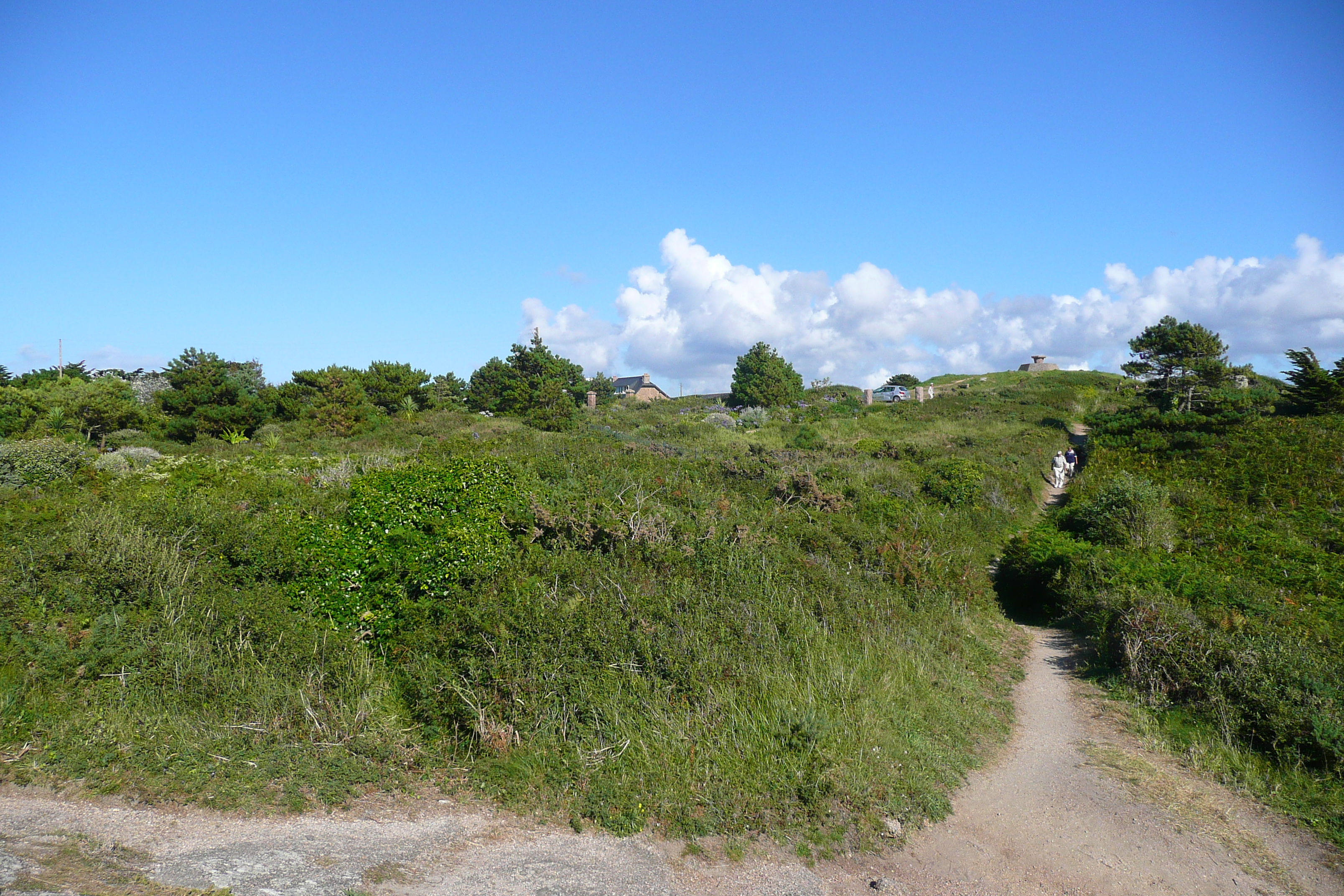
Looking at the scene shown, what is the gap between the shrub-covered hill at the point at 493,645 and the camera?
18.7 feet

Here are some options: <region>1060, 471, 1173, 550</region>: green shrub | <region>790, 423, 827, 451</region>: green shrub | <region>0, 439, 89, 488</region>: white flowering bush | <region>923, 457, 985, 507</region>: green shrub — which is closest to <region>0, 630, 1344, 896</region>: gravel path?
<region>1060, 471, 1173, 550</region>: green shrub

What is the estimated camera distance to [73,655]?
6.80m

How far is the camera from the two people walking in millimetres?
20828

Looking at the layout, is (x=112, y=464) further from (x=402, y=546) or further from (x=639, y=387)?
(x=639, y=387)

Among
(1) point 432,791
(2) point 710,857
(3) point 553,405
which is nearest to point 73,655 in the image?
(1) point 432,791

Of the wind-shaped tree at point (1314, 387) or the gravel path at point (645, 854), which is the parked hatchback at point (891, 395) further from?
the gravel path at point (645, 854)

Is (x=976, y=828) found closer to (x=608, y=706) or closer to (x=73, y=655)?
(x=608, y=706)

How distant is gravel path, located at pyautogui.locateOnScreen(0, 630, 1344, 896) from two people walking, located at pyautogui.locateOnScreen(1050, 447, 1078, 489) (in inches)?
650

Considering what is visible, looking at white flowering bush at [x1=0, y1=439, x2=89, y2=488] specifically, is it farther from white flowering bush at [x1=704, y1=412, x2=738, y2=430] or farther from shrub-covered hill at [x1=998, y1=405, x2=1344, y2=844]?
white flowering bush at [x1=704, y1=412, x2=738, y2=430]

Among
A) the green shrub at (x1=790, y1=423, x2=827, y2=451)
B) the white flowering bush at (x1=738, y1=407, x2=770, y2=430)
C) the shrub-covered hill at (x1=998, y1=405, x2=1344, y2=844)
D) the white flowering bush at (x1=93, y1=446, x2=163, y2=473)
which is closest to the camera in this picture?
the shrub-covered hill at (x1=998, y1=405, x2=1344, y2=844)

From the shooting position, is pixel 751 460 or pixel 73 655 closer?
pixel 73 655

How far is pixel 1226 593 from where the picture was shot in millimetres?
9172

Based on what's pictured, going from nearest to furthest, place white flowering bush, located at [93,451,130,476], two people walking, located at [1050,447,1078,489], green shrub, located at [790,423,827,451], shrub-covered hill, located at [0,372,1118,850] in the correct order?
1. shrub-covered hill, located at [0,372,1118,850]
2. white flowering bush, located at [93,451,130,476]
3. two people walking, located at [1050,447,1078,489]
4. green shrub, located at [790,423,827,451]

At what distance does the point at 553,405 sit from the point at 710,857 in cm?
2357
